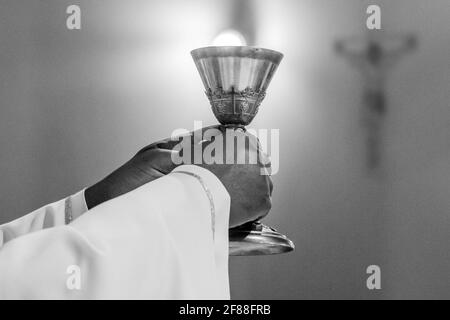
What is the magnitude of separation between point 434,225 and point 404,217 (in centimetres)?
5

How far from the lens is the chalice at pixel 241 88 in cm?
69

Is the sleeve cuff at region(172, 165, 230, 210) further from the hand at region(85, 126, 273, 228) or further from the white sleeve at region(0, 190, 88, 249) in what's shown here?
the white sleeve at region(0, 190, 88, 249)

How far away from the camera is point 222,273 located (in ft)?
1.91

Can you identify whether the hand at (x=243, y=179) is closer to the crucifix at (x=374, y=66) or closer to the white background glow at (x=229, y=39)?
the white background glow at (x=229, y=39)

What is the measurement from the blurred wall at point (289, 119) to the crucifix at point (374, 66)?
0.01 metres

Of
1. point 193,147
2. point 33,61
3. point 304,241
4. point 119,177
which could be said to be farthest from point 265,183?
point 33,61

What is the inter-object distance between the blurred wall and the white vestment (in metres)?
0.63

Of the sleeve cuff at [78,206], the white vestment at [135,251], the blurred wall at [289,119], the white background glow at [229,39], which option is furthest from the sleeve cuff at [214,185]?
the blurred wall at [289,119]

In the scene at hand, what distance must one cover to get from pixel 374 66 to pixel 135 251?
2.71 ft

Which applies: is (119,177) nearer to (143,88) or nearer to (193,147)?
(193,147)

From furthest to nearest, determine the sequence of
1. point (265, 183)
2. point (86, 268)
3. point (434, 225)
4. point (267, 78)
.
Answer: point (434, 225)
point (267, 78)
point (265, 183)
point (86, 268)

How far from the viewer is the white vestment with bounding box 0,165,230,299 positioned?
1.55 ft

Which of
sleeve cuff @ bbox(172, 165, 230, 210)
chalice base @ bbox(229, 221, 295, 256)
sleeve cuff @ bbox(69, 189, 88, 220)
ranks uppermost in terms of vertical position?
sleeve cuff @ bbox(172, 165, 230, 210)

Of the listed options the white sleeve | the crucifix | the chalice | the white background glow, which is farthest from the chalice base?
the crucifix
